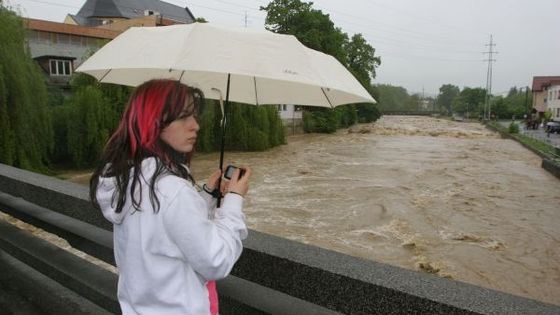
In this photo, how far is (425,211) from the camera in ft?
45.2

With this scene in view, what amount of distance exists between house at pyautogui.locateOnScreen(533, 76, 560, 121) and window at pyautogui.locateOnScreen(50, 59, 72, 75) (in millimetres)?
52158

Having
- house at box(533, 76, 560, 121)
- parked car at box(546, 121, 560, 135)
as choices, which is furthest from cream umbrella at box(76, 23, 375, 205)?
house at box(533, 76, 560, 121)

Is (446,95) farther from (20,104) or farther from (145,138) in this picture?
(145,138)

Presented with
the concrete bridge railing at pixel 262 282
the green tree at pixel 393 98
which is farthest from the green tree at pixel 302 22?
the green tree at pixel 393 98

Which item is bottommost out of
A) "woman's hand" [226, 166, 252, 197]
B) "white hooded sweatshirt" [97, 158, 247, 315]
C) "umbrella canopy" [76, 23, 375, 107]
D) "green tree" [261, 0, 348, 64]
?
"white hooded sweatshirt" [97, 158, 247, 315]

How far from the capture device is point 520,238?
38.1ft

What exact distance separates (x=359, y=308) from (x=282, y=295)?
371mm

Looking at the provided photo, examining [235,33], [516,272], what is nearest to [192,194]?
[235,33]

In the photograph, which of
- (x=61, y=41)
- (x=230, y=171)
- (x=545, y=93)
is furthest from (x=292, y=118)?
(x=545, y=93)

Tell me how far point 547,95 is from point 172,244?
238 ft

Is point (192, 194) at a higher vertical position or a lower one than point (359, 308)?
higher

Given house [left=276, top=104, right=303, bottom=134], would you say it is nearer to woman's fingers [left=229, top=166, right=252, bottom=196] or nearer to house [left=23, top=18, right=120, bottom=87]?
house [left=23, top=18, right=120, bottom=87]

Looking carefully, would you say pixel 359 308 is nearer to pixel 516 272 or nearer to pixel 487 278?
pixel 487 278

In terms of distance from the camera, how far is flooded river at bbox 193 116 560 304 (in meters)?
9.85
